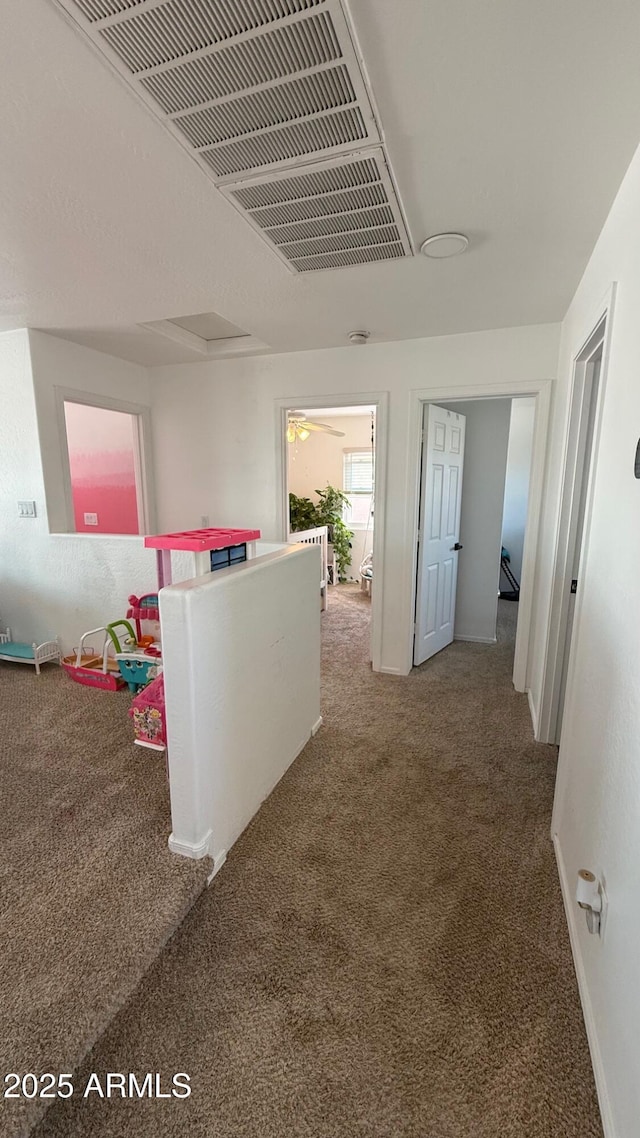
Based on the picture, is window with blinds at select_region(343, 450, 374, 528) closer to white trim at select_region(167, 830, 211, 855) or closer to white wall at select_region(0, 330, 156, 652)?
white wall at select_region(0, 330, 156, 652)

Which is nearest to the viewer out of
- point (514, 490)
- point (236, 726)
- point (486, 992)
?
point (486, 992)

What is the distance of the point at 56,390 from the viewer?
10.2 ft

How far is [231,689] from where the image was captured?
166 cm

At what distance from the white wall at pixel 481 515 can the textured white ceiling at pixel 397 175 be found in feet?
3.93

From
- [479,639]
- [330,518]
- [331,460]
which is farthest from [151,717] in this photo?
[331,460]

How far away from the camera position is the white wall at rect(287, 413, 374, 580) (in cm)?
634

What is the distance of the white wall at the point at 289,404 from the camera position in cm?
283

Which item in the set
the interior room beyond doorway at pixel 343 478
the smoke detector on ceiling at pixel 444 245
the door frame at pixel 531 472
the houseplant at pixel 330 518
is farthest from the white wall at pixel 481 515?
the interior room beyond doorway at pixel 343 478

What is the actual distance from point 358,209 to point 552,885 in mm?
2512

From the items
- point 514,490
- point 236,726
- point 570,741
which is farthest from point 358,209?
point 514,490

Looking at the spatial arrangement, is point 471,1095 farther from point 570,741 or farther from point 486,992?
point 570,741

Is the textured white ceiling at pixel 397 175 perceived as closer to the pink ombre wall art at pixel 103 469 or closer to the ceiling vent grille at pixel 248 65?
the ceiling vent grille at pixel 248 65

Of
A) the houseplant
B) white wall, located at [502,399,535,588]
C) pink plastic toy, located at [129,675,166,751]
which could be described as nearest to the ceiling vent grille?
pink plastic toy, located at [129,675,166,751]

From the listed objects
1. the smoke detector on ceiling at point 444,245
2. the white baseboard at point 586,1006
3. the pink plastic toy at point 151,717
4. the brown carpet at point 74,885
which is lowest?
the white baseboard at point 586,1006
